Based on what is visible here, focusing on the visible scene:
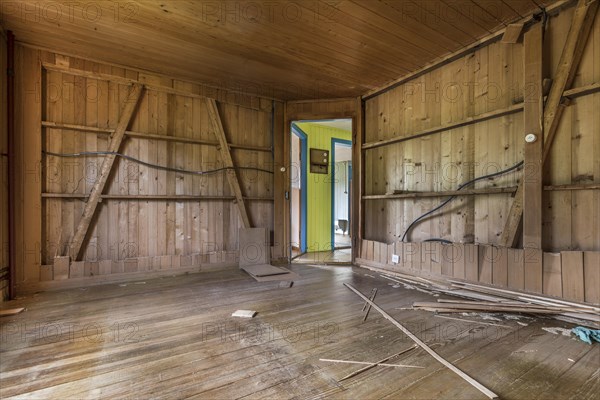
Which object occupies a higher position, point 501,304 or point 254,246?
point 254,246

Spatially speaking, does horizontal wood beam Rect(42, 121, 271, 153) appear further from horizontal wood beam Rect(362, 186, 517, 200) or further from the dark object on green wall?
horizontal wood beam Rect(362, 186, 517, 200)

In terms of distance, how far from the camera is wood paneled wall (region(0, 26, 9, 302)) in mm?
2744

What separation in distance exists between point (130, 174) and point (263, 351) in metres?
2.90

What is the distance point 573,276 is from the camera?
2.28 meters

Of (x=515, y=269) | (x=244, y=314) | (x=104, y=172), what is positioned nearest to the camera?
(x=244, y=314)

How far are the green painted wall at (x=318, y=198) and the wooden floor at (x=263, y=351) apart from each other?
3.18 metres

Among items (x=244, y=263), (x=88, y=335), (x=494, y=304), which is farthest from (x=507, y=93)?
(x=88, y=335)

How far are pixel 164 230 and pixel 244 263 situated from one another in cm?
118

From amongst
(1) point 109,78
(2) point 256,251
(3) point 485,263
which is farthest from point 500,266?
(1) point 109,78

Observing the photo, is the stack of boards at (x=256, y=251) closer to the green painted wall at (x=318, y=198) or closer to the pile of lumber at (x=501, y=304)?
the green painted wall at (x=318, y=198)

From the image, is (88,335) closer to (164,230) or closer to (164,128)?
(164,230)

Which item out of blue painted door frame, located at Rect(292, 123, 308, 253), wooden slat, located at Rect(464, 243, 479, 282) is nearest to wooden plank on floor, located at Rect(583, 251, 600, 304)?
wooden slat, located at Rect(464, 243, 479, 282)

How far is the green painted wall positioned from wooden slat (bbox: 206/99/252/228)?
1937 mm

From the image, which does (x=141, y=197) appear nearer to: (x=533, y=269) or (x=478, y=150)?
(x=478, y=150)
